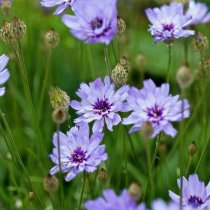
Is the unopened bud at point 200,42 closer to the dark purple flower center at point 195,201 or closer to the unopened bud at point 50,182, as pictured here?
the dark purple flower center at point 195,201

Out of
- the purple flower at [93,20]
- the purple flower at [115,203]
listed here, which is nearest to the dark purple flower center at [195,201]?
the purple flower at [115,203]

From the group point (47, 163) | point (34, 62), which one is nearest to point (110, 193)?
point (47, 163)

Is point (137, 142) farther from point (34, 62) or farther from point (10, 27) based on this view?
point (10, 27)

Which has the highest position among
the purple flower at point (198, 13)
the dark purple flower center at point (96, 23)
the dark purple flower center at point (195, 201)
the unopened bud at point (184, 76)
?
the dark purple flower center at point (96, 23)

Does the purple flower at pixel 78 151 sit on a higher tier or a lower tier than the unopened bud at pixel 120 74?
lower

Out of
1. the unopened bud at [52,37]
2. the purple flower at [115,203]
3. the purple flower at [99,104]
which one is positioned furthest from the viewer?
the unopened bud at [52,37]

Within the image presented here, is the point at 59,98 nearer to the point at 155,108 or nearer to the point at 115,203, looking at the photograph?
the point at 155,108

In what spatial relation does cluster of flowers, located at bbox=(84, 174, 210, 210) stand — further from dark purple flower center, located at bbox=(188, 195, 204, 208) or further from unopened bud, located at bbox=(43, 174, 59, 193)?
unopened bud, located at bbox=(43, 174, 59, 193)

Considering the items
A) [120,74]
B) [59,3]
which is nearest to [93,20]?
[120,74]
